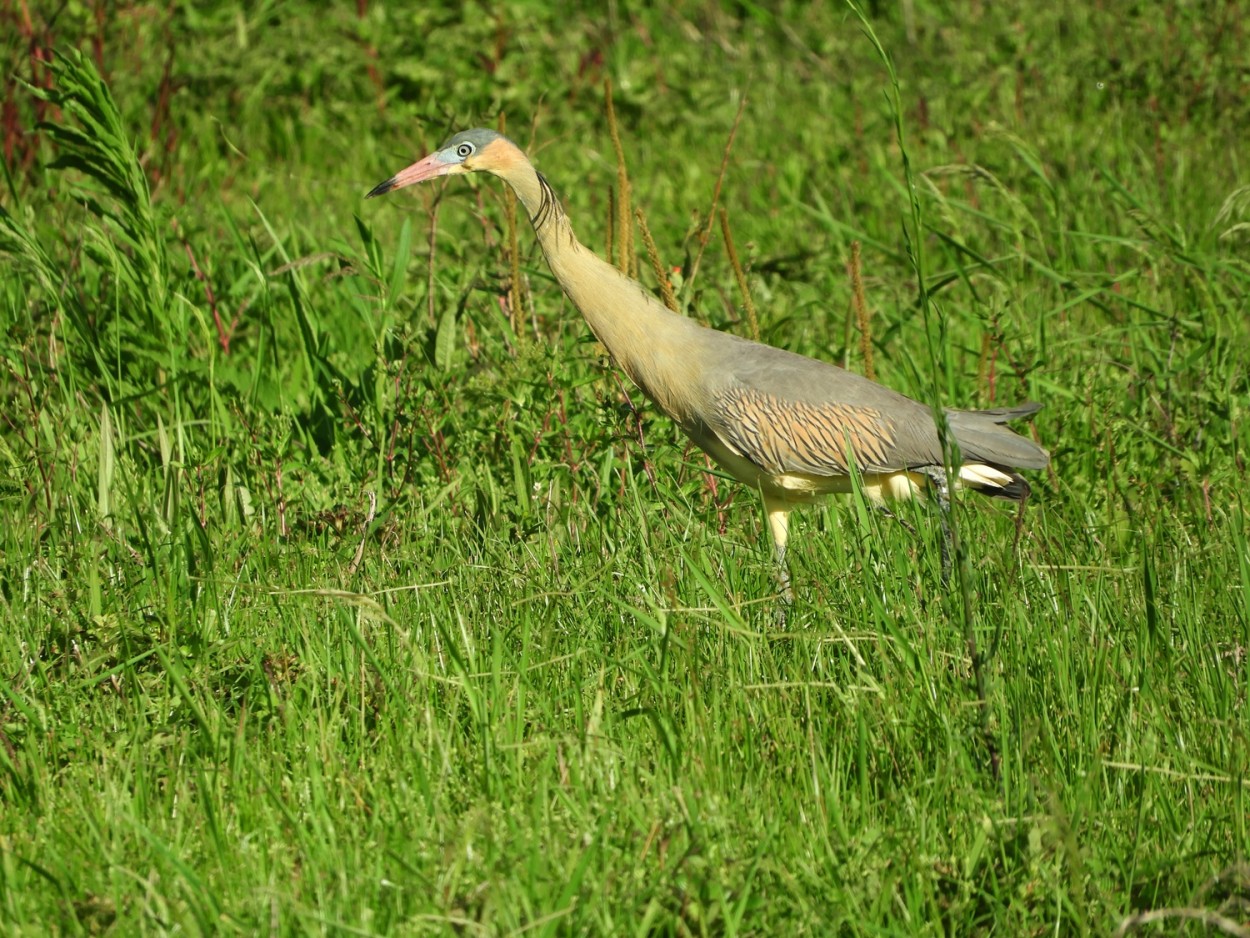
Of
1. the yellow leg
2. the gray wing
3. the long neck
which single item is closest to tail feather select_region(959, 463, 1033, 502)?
the gray wing

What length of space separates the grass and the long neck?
5.1 inches

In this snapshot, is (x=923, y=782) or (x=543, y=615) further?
(x=543, y=615)

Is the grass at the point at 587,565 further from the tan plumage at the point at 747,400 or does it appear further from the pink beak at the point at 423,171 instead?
the pink beak at the point at 423,171

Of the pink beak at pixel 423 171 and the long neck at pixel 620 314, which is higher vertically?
the pink beak at pixel 423 171

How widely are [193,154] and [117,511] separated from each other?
389cm

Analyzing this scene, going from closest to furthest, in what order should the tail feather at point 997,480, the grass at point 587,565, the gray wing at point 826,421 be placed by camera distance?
the grass at point 587,565
the gray wing at point 826,421
the tail feather at point 997,480

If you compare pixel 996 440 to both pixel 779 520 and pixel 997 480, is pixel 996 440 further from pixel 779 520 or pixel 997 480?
pixel 779 520

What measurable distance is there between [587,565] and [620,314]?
3.18 ft

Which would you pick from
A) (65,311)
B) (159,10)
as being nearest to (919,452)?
(65,311)

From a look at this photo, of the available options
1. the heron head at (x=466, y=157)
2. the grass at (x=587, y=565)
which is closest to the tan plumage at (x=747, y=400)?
the heron head at (x=466, y=157)

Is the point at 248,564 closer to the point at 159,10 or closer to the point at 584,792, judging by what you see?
the point at 584,792

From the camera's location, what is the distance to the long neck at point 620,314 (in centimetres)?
448

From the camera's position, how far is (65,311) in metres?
4.90

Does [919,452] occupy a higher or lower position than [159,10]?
lower
